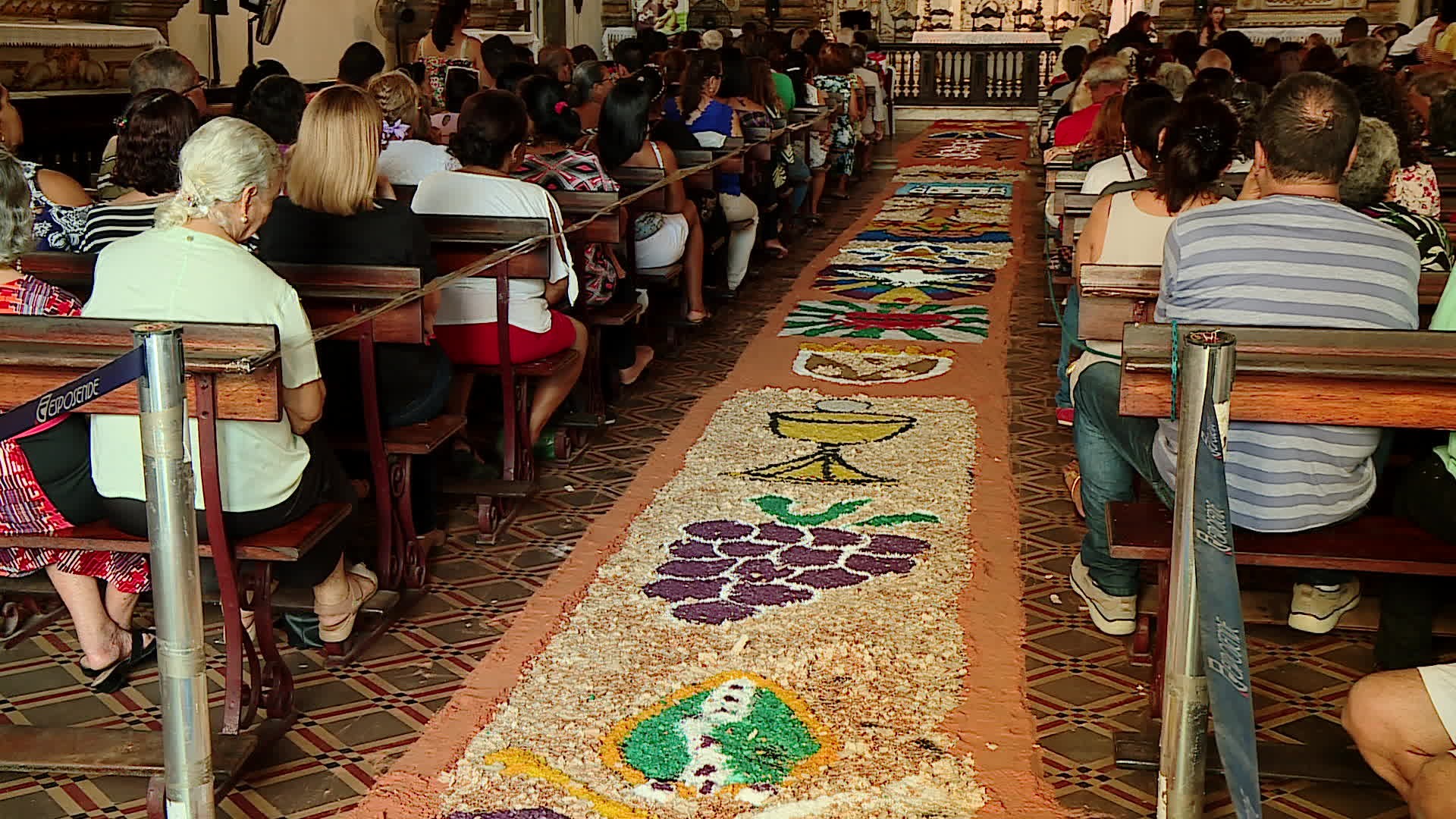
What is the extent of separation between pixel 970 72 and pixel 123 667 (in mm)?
18877

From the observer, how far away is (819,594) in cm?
398

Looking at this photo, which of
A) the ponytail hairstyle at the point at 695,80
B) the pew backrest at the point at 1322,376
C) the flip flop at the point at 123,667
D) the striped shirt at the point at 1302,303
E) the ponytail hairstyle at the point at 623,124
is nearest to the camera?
the pew backrest at the point at 1322,376

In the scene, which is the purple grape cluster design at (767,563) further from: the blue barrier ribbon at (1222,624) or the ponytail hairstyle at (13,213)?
the blue barrier ribbon at (1222,624)

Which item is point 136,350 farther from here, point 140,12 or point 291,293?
point 140,12

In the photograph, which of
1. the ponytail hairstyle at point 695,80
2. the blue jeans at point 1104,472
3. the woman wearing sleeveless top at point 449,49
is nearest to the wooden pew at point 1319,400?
the blue jeans at point 1104,472

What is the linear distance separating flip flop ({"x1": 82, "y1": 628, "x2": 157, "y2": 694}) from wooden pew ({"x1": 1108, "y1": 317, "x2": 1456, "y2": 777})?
218cm

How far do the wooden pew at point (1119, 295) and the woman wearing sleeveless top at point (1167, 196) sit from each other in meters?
0.15

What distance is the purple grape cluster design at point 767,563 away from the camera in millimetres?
3951

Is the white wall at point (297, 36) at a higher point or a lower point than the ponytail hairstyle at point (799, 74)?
higher

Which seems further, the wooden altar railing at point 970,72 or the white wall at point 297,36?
the wooden altar railing at point 970,72

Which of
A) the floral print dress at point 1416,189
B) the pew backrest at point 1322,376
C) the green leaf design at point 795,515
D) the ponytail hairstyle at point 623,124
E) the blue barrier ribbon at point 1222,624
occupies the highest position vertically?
the ponytail hairstyle at point 623,124

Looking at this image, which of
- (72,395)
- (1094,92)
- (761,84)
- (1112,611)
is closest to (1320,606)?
(1112,611)

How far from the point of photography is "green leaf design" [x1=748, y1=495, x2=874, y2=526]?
4.56 metres

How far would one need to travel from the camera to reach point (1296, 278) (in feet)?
10.3
